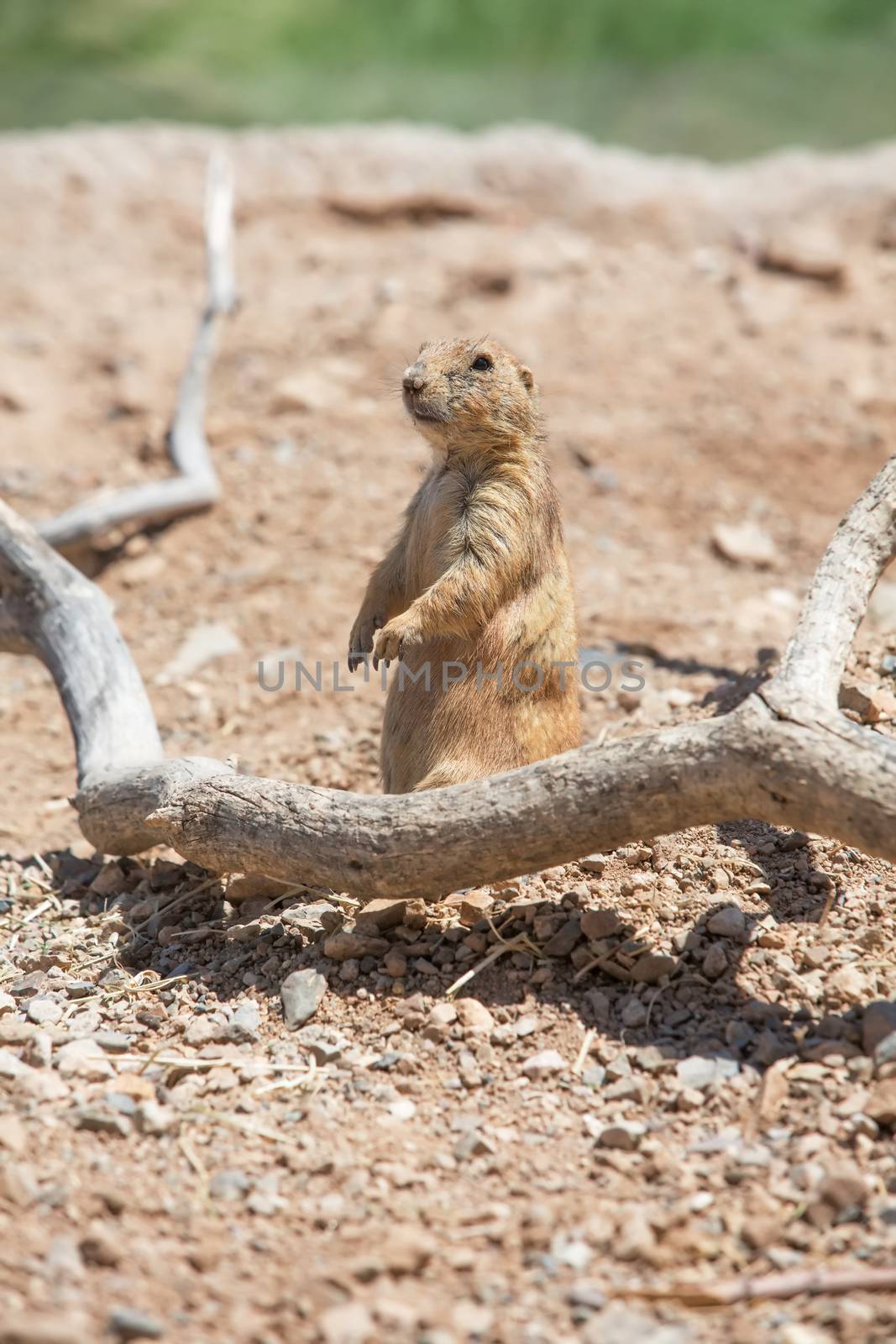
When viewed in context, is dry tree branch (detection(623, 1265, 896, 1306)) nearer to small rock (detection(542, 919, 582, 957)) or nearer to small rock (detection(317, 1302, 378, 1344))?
small rock (detection(317, 1302, 378, 1344))

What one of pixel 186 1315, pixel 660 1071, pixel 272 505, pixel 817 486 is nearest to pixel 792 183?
pixel 817 486

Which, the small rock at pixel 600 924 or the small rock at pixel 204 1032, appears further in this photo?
the small rock at pixel 600 924

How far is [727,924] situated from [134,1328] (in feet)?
6.81

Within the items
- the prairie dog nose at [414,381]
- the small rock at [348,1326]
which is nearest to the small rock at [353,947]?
the small rock at [348,1326]

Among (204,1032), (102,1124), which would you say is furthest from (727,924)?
(102,1124)

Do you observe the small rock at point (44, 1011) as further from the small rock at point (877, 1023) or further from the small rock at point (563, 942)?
the small rock at point (877, 1023)

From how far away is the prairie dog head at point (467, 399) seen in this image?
4953 mm

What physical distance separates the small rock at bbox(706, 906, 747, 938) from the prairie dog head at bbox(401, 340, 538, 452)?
2.10 meters

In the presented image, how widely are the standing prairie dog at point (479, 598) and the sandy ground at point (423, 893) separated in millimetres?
667

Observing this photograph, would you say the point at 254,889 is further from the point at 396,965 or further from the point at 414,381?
the point at 414,381

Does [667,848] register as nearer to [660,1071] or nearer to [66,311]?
[660,1071]

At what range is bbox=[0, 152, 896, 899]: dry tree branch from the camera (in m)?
3.39

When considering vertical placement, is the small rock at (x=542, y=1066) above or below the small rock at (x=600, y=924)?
below

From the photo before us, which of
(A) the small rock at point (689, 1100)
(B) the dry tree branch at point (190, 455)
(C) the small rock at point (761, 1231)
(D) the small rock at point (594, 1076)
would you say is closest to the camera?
(C) the small rock at point (761, 1231)
